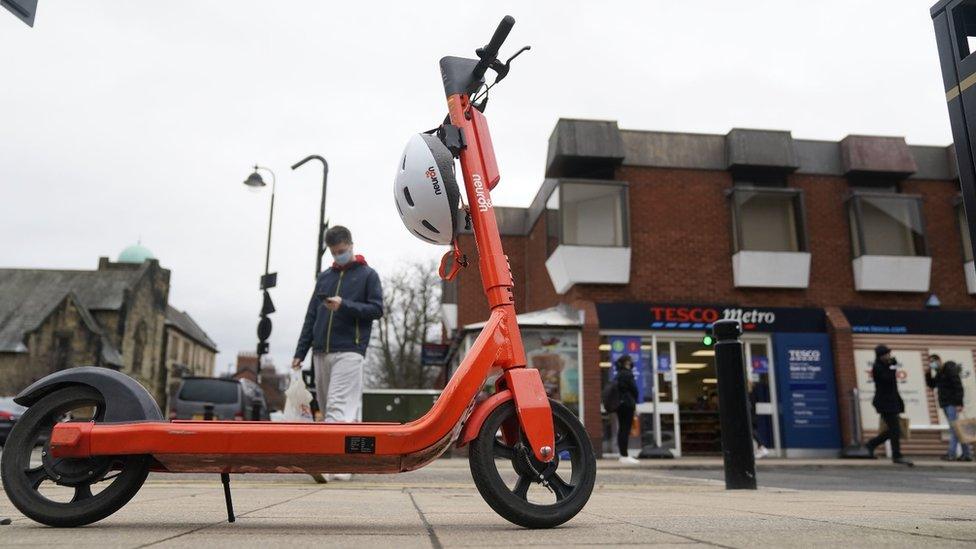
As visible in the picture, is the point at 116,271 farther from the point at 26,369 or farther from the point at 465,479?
the point at 465,479

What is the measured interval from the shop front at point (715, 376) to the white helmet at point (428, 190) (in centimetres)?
1381

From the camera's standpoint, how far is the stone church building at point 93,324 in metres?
45.6

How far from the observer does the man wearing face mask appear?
18.6 ft

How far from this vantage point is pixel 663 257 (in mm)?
17203

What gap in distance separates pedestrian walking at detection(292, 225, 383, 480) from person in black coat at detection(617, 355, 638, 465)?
7682 mm

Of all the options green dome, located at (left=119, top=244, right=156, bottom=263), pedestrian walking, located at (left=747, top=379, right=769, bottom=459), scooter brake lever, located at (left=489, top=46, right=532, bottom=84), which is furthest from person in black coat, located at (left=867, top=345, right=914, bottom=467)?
green dome, located at (left=119, top=244, right=156, bottom=263)

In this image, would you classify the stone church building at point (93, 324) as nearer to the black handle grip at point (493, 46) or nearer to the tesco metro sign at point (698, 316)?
the tesco metro sign at point (698, 316)

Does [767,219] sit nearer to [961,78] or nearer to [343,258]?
[343,258]

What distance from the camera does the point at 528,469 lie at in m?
2.77

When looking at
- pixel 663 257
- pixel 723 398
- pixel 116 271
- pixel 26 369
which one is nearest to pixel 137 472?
pixel 723 398

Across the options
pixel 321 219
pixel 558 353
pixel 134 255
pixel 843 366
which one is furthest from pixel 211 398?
pixel 134 255

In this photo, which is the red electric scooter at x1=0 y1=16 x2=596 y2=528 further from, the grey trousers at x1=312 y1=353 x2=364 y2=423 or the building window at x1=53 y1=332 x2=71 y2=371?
the building window at x1=53 y1=332 x2=71 y2=371

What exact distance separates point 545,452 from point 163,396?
65.3m

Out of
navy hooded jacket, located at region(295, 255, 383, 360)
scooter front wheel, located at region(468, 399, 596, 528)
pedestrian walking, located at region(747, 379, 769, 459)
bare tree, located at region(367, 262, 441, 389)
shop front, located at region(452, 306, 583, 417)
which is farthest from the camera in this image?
bare tree, located at region(367, 262, 441, 389)
